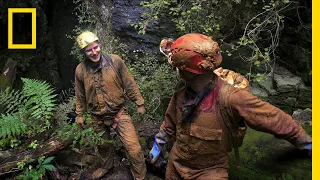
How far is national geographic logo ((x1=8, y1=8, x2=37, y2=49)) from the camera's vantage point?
9391 mm

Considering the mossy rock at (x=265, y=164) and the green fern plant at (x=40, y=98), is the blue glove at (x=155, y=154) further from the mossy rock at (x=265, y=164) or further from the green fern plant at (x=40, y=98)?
the green fern plant at (x=40, y=98)

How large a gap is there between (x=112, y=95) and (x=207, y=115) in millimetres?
1835

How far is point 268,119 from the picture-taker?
244 centimetres

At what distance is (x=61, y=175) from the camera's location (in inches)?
195

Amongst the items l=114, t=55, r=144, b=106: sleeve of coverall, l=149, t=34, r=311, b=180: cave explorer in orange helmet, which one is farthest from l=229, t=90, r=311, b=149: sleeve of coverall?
l=114, t=55, r=144, b=106: sleeve of coverall

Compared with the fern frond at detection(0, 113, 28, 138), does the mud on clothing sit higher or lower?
higher

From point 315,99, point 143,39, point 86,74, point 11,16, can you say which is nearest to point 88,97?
point 86,74

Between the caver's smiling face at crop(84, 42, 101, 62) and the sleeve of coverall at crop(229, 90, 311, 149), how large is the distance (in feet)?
6.82

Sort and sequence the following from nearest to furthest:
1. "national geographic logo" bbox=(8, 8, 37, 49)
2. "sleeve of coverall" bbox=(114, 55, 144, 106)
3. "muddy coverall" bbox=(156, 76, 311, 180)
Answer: "muddy coverall" bbox=(156, 76, 311, 180)
"sleeve of coverall" bbox=(114, 55, 144, 106)
"national geographic logo" bbox=(8, 8, 37, 49)

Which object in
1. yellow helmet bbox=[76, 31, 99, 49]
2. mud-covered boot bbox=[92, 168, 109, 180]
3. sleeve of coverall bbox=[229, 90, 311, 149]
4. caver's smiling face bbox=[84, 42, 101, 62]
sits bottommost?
Answer: mud-covered boot bbox=[92, 168, 109, 180]

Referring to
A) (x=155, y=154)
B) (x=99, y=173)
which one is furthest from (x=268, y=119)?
(x=99, y=173)

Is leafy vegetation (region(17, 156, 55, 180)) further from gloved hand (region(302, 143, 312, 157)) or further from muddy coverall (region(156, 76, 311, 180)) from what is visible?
gloved hand (region(302, 143, 312, 157))

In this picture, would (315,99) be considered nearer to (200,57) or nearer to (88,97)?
(200,57)

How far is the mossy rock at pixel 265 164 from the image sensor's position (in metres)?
3.44
